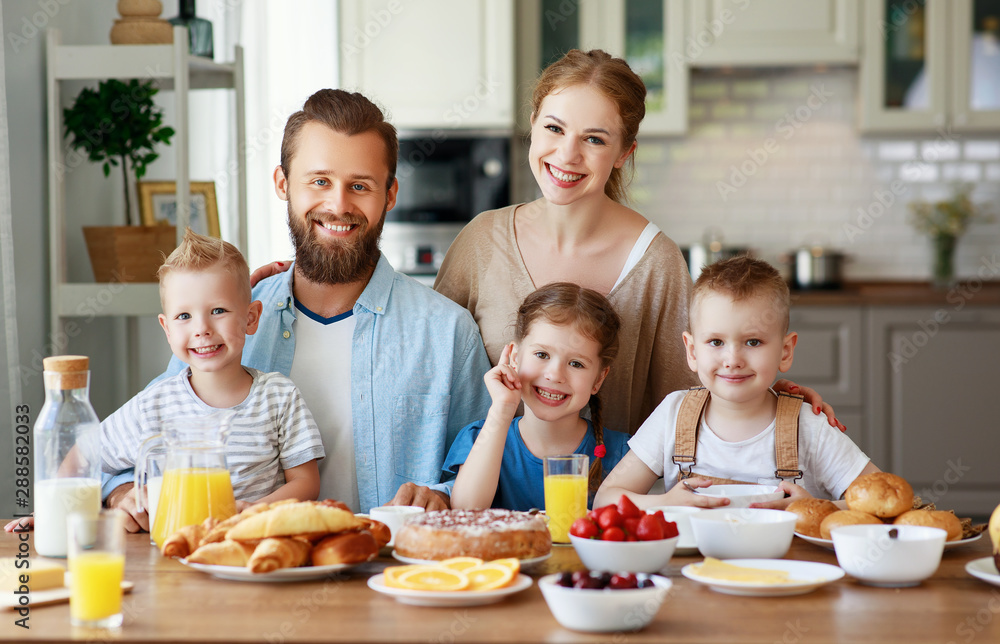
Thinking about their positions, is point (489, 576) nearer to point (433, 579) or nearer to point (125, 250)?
point (433, 579)

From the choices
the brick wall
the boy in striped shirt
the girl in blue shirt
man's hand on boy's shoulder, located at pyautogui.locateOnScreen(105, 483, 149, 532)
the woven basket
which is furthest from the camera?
the brick wall

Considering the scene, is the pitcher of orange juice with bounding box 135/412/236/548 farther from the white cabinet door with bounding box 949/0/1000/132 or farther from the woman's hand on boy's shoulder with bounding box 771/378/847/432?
the white cabinet door with bounding box 949/0/1000/132

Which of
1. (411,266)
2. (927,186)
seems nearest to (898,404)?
(927,186)

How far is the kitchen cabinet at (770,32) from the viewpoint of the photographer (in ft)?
14.5

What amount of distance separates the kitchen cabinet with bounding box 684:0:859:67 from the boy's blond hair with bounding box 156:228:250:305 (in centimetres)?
328

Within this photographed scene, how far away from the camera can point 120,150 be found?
256 cm

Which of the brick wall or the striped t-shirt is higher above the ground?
the brick wall

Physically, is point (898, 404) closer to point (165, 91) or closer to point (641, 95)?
point (641, 95)

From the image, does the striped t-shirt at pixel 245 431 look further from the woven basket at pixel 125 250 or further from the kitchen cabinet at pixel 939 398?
the kitchen cabinet at pixel 939 398

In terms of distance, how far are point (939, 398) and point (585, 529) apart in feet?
11.7

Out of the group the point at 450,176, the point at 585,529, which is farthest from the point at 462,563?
the point at 450,176

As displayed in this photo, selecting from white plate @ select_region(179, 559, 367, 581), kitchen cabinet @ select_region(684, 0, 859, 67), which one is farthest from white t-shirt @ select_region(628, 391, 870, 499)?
kitchen cabinet @ select_region(684, 0, 859, 67)

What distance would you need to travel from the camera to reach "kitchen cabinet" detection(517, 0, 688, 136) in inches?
176

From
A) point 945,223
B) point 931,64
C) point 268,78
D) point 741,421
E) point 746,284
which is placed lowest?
point 741,421
